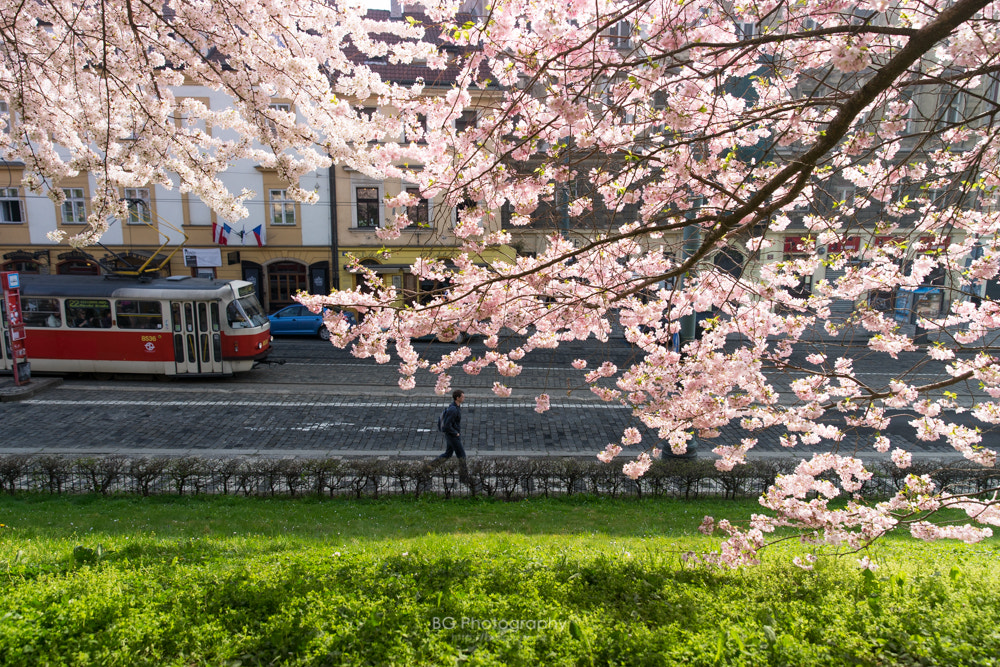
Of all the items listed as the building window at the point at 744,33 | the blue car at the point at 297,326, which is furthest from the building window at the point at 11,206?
the building window at the point at 744,33

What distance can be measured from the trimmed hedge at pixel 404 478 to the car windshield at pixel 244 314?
6661mm

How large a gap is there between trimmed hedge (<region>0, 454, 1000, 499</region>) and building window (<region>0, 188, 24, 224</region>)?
23.4 meters

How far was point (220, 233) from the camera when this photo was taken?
25.8 m

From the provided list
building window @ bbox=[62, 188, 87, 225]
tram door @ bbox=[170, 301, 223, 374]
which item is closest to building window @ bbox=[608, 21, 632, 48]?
tram door @ bbox=[170, 301, 223, 374]

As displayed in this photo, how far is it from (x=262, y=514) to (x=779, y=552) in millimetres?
6219

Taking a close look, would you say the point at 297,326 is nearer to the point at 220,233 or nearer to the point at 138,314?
the point at 220,233

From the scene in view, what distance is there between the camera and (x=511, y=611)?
4.31 metres

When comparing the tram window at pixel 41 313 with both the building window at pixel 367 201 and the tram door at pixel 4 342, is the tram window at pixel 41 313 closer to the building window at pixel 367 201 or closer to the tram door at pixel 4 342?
the tram door at pixel 4 342

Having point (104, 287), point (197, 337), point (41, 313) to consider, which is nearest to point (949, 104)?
point (197, 337)

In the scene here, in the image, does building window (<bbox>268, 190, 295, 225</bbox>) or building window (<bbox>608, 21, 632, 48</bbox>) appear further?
building window (<bbox>268, 190, 295, 225</bbox>)

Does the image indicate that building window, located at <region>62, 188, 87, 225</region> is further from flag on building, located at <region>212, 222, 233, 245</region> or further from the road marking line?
the road marking line

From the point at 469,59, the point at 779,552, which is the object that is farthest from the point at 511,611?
the point at 469,59

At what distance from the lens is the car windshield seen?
1501cm

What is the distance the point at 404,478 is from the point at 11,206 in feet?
90.7
